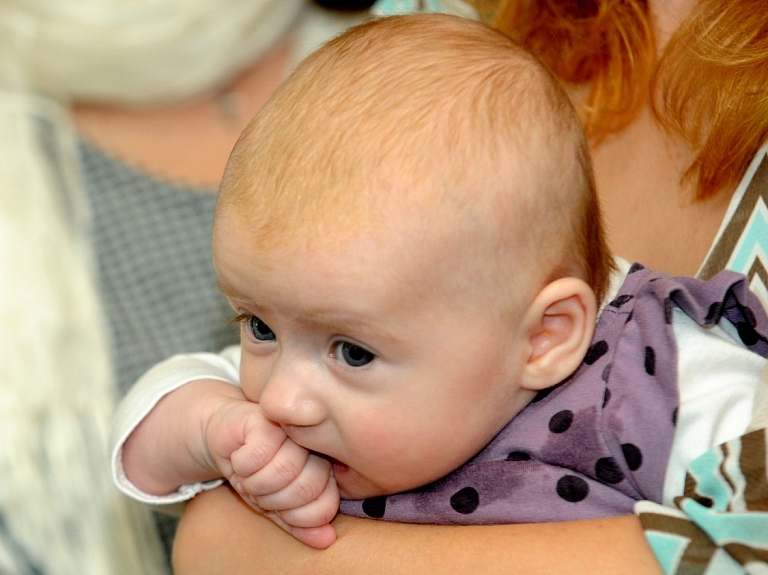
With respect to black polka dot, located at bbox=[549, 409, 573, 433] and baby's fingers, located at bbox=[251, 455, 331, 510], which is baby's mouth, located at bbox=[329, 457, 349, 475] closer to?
baby's fingers, located at bbox=[251, 455, 331, 510]

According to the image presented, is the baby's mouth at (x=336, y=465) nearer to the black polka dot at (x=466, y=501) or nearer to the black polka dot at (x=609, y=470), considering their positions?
the black polka dot at (x=466, y=501)

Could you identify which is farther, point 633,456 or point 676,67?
point 676,67

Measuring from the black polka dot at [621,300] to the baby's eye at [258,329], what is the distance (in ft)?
1.35

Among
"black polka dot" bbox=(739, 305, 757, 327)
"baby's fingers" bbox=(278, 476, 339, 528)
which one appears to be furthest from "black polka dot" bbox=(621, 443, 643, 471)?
"baby's fingers" bbox=(278, 476, 339, 528)

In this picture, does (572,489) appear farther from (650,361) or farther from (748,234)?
(748,234)

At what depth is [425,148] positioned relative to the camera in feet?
3.03

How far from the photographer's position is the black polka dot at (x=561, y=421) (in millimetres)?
1038

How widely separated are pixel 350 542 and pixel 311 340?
27cm

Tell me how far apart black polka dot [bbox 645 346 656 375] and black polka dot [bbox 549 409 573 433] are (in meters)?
0.11

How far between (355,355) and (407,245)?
129mm

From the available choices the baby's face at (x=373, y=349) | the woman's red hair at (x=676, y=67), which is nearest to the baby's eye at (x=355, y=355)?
the baby's face at (x=373, y=349)

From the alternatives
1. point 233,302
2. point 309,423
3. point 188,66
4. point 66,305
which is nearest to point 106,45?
point 188,66

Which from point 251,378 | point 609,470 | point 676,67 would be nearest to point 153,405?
point 251,378

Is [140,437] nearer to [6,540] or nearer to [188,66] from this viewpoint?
[6,540]
